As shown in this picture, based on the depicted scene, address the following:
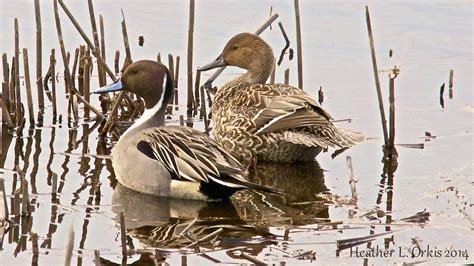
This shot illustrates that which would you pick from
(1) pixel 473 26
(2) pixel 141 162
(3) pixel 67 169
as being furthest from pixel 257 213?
(1) pixel 473 26

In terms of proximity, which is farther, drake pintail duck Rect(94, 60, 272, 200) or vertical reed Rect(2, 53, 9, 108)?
vertical reed Rect(2, 53, 9, 108)

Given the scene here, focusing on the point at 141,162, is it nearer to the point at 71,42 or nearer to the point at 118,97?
the point at 118,97

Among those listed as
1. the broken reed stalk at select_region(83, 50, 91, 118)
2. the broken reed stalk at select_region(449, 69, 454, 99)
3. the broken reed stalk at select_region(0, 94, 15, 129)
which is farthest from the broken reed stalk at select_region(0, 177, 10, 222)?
the broken reed stalk at select_region(449, 69, 454, 99)

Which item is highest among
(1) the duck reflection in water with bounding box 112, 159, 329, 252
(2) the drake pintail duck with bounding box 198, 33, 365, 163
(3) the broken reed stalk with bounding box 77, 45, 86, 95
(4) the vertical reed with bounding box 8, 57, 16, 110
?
(3) the broken reed stalk with bounding box 77, 45, 86, 95

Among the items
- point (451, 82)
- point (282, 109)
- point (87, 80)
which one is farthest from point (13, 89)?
point (451, 82)

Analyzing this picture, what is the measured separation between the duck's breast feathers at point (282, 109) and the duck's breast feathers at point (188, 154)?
2.94 ft

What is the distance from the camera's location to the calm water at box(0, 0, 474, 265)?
7324 millimetres

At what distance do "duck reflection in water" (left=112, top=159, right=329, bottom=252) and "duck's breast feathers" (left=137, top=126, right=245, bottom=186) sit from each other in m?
0.23

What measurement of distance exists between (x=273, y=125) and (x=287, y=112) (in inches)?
6.6

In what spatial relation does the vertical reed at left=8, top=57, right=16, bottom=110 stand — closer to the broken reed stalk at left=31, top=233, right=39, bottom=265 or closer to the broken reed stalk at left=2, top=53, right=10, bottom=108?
the broken reed stalk at left=2, top=53, right=10, bottom=108

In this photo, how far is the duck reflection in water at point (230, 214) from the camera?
7.46 m

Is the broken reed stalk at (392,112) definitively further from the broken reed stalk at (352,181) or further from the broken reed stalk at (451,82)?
the broken reed stalk at (451,82)

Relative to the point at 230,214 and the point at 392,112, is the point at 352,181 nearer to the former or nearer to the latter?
the point at 230,214

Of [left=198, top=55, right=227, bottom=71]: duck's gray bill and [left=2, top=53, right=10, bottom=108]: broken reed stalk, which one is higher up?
[left=198, top=55, right=227, bottom=71]: duck's gray bill
